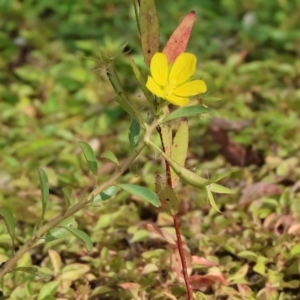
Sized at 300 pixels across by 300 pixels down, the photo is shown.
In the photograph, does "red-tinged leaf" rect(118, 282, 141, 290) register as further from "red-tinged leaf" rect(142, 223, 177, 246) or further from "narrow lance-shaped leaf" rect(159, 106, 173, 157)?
"narrow lance-shaped leaf" rect(159, 106, 173, 157)

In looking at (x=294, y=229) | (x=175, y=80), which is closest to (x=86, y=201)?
(x=175, y=80)

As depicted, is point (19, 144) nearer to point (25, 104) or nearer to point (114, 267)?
point (25, 104)

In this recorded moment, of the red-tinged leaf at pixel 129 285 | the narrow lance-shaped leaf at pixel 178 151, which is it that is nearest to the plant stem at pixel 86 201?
the narrow lance-shaped leaf at pixel 178 151

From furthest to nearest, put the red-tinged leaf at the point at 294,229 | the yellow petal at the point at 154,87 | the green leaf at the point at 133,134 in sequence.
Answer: the red-tinged leaf at the point at 294,229 → the green leaf at the point at 133,134 → the yellow petal at the point at 154,87

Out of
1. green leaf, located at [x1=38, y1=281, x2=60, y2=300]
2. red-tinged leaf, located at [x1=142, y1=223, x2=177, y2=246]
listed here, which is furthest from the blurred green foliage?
red-tinged leaf, located at [x1=142, y1=223, x2=177, y2=246]

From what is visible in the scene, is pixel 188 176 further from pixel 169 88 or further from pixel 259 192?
pixel 259 192

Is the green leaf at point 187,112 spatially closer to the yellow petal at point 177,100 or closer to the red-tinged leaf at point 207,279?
the yellow petal at point 177,100
